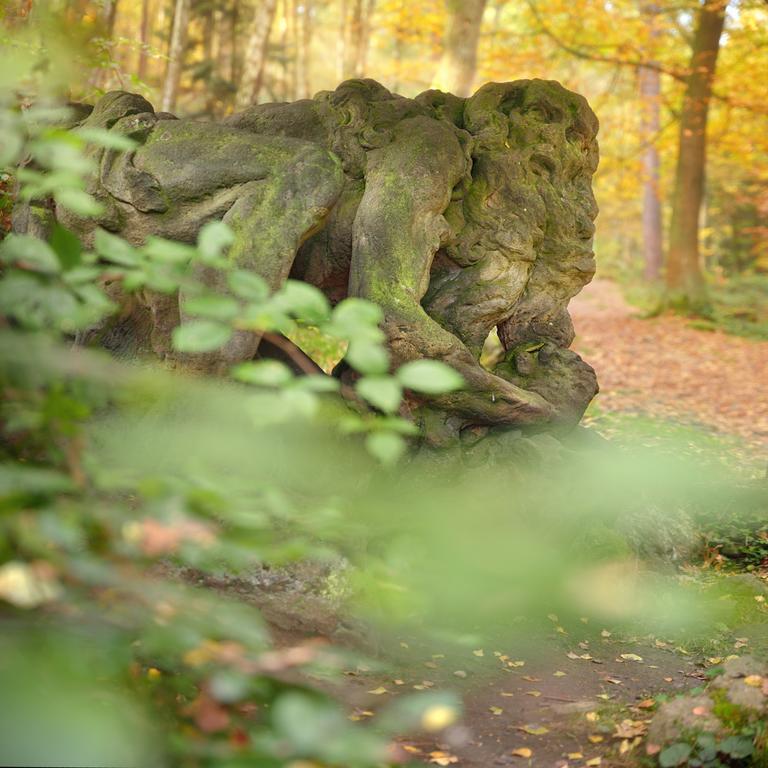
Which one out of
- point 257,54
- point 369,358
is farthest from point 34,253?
point 257,54

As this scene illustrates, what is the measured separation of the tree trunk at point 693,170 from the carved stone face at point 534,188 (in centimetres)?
1278

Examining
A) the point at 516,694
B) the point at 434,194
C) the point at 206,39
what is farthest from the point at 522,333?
the point at 206,39

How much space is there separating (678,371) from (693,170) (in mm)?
6121

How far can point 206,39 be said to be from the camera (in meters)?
18.1

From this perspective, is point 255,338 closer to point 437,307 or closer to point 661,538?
point 437,307

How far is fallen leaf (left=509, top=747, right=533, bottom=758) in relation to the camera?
3.90m

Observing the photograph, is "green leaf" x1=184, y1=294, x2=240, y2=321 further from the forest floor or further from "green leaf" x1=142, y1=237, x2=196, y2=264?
the forest floor

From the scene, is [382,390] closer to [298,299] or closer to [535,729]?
[298,299]

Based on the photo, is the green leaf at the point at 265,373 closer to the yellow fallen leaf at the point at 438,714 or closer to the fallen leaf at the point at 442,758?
the yellow fallen leaf at the point at 438,714

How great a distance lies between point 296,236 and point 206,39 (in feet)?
48.3

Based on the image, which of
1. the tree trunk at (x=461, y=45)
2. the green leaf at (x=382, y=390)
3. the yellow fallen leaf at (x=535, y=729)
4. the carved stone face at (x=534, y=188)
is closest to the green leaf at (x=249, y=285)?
the green leaf at (x=382, y=390)

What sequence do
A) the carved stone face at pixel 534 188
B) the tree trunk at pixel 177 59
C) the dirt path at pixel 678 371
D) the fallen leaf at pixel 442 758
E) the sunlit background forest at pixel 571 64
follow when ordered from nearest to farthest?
the fallen leaf at pixel 442 758 → the carved stone face at pixel 534 188 → the dirt path at pixel 678 371 → the tree trunk at pixel 177 59 → the sunlit background forest at pixel 571 64

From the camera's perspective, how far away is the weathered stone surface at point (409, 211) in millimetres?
5301

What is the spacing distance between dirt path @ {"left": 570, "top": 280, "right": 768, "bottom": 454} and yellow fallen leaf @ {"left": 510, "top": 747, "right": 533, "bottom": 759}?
6915 mm
